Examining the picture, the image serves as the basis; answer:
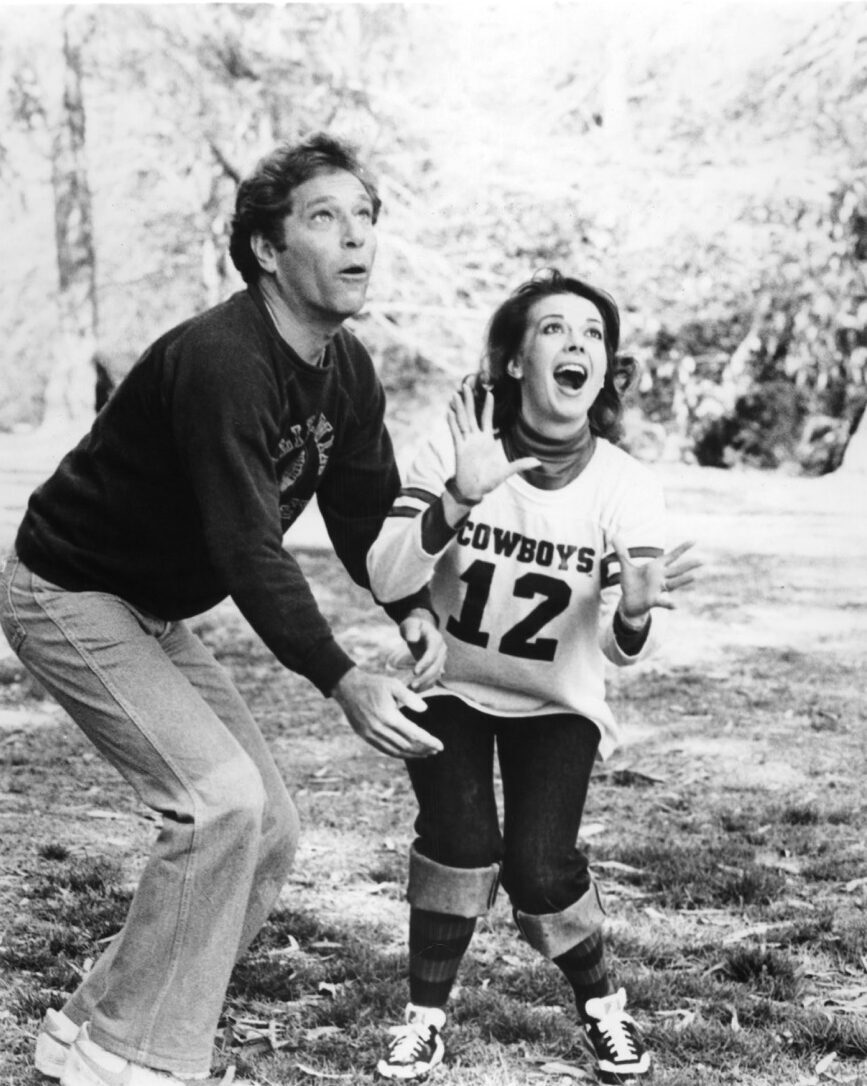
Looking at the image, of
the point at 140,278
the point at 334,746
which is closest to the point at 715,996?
the point at 334,746

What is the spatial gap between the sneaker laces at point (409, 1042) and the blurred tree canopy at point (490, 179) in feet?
13.2

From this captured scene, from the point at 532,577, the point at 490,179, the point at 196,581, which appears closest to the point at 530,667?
the point at 532,577

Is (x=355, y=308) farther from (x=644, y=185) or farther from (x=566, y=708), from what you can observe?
(x=644, y=185)

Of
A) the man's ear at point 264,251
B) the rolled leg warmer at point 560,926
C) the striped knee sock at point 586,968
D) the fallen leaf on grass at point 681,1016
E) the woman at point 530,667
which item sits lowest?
the fallen leaf on grass at point 681,1016

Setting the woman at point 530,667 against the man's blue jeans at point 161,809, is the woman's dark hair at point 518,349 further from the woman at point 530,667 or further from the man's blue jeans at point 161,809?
the man's blue jeans at point 161,809

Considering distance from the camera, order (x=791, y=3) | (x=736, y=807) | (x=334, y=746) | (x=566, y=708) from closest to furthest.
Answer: (x=566, y=708) → (x=736, y=807) → (x=334, y=746) → (x=791, y=3)

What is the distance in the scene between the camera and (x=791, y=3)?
20.3 feet

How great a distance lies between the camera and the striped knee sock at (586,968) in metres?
2.82

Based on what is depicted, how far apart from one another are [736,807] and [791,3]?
342cm

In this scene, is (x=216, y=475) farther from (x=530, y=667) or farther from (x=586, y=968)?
(x=586, y=968)

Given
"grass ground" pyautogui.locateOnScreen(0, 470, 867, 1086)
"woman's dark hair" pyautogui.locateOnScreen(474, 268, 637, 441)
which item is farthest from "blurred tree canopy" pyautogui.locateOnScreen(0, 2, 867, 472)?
"woman's dark hair" pyautogui.locateOnScreen(474, 268, 637, 441)

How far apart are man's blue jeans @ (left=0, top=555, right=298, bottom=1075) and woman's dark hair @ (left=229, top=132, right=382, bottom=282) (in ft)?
2.29

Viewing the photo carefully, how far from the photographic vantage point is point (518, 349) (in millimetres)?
3012

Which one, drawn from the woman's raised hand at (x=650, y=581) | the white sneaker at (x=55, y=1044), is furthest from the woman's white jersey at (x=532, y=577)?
the white sneaker at (x=55, y=1044)
